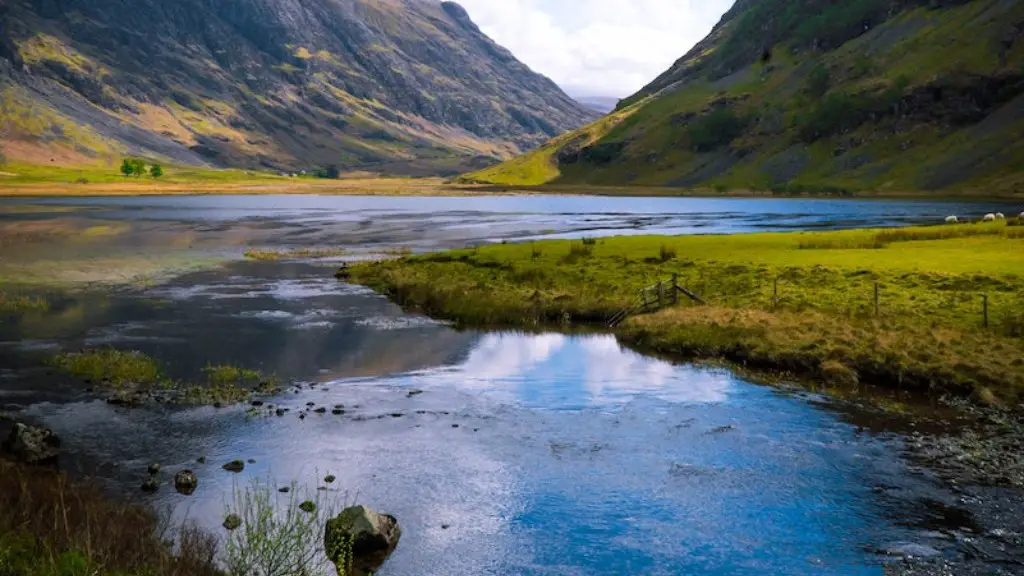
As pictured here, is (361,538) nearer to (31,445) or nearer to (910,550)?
(31,445)

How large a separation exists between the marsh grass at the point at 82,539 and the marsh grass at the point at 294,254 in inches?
2995

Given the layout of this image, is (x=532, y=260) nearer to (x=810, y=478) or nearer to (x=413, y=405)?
(x=413, y=405)

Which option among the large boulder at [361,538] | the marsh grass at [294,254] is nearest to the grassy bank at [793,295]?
the marsh grass at [294,254]

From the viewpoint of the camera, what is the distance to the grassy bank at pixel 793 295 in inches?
1582

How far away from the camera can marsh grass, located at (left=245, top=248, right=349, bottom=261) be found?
97938mm

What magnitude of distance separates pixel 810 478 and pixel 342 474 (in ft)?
53.8

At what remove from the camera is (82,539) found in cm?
1644

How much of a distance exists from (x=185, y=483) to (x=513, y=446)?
12.0 m

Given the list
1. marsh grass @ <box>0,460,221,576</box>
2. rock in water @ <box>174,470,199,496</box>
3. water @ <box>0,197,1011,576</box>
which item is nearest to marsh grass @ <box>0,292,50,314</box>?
water @ <box>0,197,1011,576</box>

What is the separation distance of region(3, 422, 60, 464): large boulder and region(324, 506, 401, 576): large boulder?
12.5m

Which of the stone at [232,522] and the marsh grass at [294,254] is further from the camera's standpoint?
the marsh grass at [294,254]

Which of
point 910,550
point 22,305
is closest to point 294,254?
point 22,305

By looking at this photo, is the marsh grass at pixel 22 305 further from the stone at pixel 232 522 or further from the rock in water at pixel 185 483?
the stone at pixel 232 522

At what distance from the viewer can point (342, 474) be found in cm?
2794
